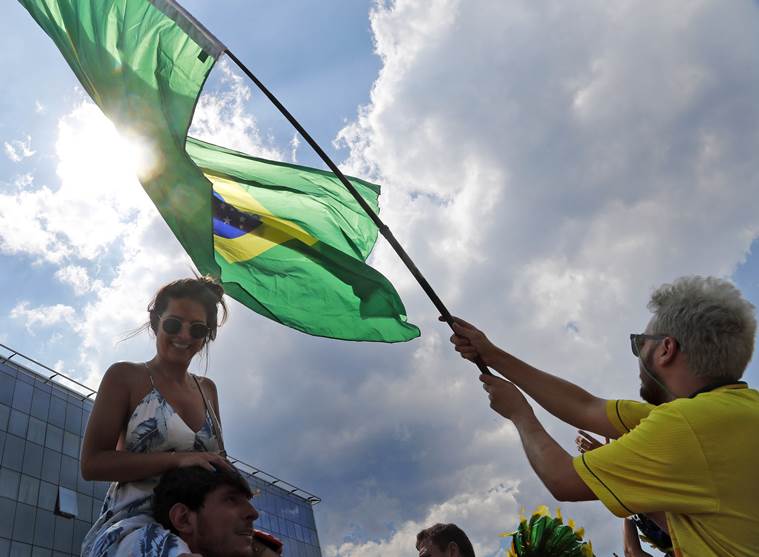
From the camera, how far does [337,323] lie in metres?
4.80

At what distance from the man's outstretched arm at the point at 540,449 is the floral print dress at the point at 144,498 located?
154 centimetres

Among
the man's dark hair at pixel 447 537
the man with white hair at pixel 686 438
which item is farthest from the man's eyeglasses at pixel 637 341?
the man's dark hair at pixel 447 537

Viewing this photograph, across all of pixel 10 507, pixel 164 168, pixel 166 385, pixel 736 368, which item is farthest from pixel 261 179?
pixel 10 507

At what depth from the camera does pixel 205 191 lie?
13.9 feet

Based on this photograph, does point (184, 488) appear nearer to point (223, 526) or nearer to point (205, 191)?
point (223, 526)

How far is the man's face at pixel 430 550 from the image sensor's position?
698 cm

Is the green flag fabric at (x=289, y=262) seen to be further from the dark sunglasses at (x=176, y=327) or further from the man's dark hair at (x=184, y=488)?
the man's dark hair at (x=184, y=488)

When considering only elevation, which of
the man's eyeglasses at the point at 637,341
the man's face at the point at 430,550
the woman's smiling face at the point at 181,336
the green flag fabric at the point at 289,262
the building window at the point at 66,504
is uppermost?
the building window at the point at 66,504

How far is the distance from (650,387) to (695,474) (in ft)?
2.64

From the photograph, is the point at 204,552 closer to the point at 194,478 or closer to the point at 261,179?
the point at 194,478

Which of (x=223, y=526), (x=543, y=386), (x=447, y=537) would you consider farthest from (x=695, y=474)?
(x=447, y=537)

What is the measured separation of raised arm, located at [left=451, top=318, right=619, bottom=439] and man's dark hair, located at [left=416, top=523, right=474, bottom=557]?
3.52m

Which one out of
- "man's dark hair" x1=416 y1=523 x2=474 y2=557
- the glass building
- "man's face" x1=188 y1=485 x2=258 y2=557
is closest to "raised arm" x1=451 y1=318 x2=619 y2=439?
"man's face" x1=188 y1=485 x2=258 y2=557

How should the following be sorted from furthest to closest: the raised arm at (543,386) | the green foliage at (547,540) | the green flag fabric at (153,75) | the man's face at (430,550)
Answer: the man's face at (430,550) < the green foliage at (547,540) < the green flag fabric at (153,75) < the raised arm at (543,386)
